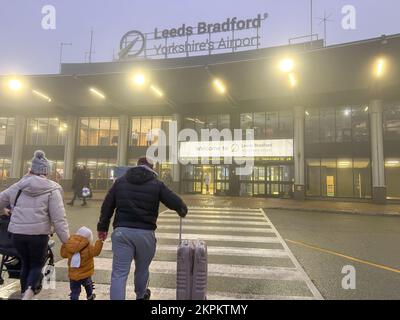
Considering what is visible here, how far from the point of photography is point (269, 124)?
87.4 feet

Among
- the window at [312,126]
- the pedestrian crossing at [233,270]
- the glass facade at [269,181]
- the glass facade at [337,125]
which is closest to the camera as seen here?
the pedestrian crossing at [233,270]

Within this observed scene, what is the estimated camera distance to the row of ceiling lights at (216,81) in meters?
18.9

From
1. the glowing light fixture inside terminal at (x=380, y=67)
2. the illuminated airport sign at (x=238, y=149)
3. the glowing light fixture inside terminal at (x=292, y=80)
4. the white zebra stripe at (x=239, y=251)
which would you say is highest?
the glowing light fixture inside terminal at (x=380, y=67)

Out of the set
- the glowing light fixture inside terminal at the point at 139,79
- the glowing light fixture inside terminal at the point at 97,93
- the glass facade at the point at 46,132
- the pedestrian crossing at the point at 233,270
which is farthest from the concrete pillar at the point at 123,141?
the pedestrian crossing at the point at 233,270

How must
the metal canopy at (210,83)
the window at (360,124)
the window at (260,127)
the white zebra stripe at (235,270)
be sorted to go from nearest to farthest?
the white zebra stripe at (235,270) → the metal canopy at (210,83) → the window at (360,124) → the window at (260,127)

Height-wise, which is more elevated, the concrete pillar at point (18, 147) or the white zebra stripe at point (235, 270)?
the concrete pillar at point (18, 147)

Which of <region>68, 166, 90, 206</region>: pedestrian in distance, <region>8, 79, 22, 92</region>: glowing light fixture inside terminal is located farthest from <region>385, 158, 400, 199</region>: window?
<region>8, 79, 22, 92</region>: glowing light fixture inside terminal

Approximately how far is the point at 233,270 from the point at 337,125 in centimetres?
2168

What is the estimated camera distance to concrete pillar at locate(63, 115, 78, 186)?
30266mm

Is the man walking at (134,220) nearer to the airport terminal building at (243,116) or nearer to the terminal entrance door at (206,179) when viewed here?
the airport terminal building at (243,116)

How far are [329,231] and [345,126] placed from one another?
16.2 metres

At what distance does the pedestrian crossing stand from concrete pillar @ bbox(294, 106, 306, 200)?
15161 mm

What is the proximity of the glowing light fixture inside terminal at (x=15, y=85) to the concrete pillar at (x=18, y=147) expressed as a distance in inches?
311
